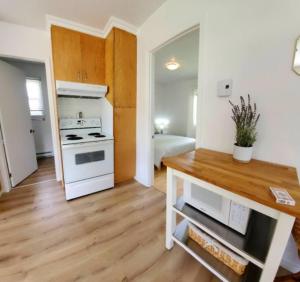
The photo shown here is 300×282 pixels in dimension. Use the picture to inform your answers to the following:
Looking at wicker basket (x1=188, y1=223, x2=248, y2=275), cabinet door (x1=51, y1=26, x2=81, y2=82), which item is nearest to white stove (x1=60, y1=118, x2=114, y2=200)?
cabinet door (x1=51, y1=26, x2=81, y2=82)

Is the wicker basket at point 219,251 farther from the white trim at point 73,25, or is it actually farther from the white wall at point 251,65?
the white trim at point 73,25

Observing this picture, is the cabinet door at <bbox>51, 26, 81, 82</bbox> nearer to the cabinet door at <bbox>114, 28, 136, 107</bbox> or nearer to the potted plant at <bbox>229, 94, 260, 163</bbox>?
the cabinet door at <bbox>114, 28, 136, 107</bbox>

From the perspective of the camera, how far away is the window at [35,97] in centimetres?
377

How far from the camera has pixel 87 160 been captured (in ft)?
7.15

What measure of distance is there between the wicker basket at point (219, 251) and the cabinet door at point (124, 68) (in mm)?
1966

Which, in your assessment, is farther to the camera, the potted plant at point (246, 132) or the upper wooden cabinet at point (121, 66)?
the upper wooden cabinet at point (121, 66)

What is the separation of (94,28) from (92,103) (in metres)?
1.17

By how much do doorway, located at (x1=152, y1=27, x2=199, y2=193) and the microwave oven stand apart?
1.23 metres

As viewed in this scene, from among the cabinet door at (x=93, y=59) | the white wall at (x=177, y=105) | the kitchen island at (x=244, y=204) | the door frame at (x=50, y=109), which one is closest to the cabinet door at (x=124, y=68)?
the cabinet door at (x=93, y=59)

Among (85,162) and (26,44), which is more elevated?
(26,44)

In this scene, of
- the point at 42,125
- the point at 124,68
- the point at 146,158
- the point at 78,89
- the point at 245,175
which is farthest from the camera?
the point at 42,125

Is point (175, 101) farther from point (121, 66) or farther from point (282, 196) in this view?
point (282, 196)

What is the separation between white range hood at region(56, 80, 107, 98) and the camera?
6.96ft

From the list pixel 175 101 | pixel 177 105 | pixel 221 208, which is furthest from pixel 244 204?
pixel 175 101
